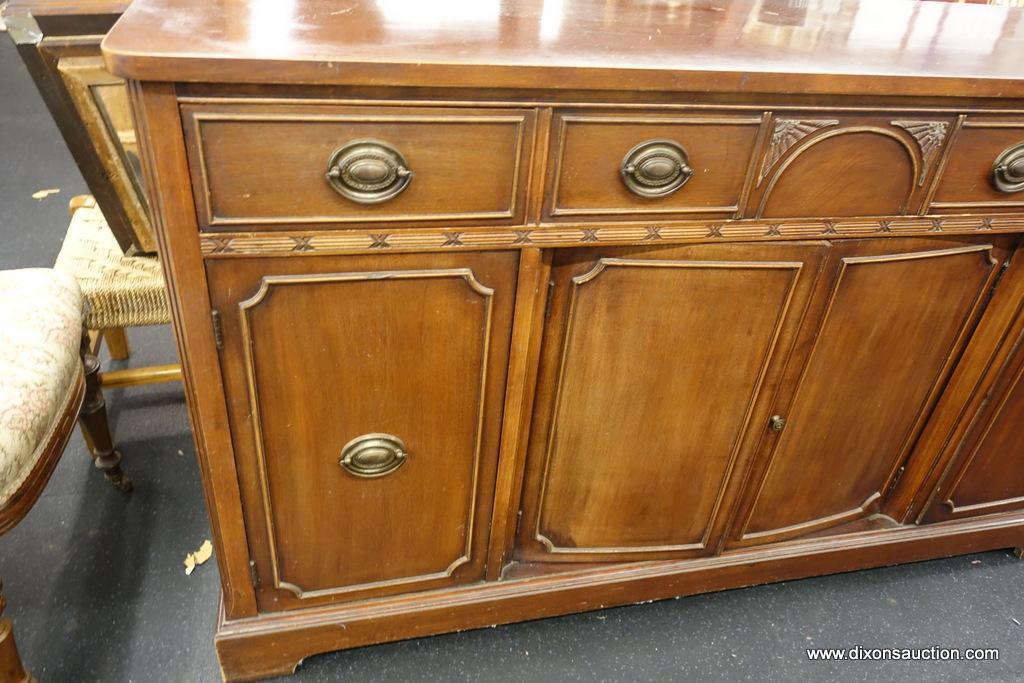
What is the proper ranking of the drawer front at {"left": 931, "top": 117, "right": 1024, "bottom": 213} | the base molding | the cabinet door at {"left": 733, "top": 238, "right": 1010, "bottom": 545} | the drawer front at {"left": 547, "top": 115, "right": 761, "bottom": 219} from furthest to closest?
the base molding → the cabinet door at {"left": 733, "top": 238, "right": 1010, "bottom": 545} → the drawer front at {"left": 931, "top": 117, "right": 1024, "bottom": 213} → the drawer front at {"left": 547, "top": 115, "right": 761, "bottom": 219}

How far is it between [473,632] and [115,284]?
3.02 feet

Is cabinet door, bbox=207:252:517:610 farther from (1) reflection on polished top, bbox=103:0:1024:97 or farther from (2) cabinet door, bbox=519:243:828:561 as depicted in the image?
(1) reflection on polished top, bbox=103:0:1024:97

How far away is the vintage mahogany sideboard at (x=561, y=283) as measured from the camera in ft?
2.53

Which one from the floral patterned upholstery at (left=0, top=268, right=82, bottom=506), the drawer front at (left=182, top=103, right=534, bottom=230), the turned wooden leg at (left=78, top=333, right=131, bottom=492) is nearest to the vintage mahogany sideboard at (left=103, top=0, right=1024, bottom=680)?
the drawer front at (left=182, top=103, right=534, bottom=230)

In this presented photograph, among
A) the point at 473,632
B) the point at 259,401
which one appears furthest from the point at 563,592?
the point at 259,401

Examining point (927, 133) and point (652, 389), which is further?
point (652, 389)

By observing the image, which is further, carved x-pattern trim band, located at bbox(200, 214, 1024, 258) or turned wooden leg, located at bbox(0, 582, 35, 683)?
turned wooden leg, located at bbox(0, 582, 35, 683)

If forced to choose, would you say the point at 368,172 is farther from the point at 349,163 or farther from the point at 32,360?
the point at 32,360

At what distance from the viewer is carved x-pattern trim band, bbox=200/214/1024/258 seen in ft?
2.65

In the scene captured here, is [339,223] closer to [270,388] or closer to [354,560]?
[270,388]

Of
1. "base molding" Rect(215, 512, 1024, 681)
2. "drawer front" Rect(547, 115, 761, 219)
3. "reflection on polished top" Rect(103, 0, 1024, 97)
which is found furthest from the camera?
→ "base molding" Rect(215, 512, 1024, 681)

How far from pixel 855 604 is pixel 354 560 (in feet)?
3.20

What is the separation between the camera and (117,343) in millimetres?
1858

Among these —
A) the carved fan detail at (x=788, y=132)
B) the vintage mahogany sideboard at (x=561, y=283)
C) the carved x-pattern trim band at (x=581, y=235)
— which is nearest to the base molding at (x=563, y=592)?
the vintage mahogany sideboard at (x=561, y=283)
